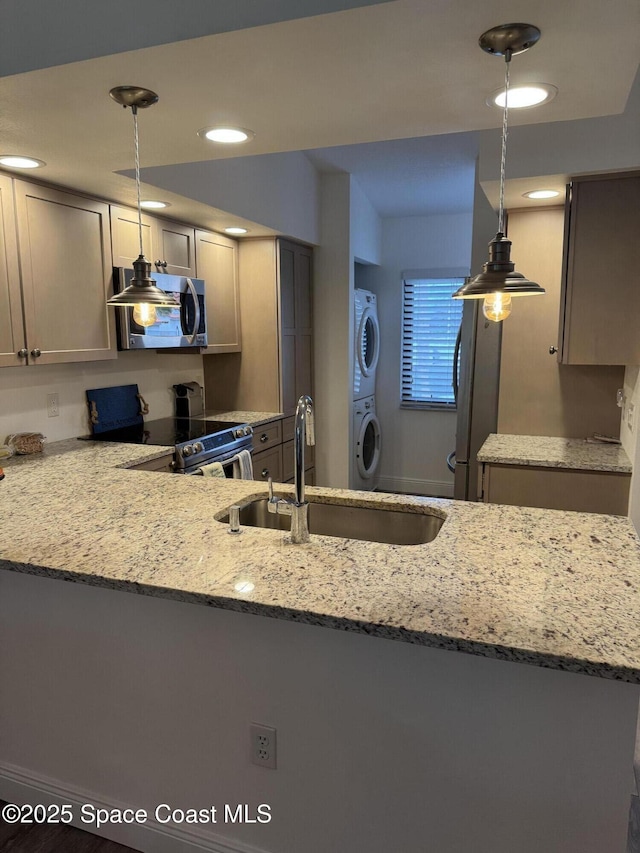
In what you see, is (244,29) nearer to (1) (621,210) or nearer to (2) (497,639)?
(2) (497,639)

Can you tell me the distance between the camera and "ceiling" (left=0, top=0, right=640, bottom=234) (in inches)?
49.8

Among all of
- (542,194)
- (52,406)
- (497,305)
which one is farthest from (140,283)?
(542,194)

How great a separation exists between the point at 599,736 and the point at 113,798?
1.38 m

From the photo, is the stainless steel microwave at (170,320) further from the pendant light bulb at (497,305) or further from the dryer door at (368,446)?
the dryer door at (368,446)

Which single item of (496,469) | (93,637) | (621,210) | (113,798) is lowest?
(113,798)

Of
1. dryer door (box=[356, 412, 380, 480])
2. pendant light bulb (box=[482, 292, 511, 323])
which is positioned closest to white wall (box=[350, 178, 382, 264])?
dryer door (box=[356, 412, 380, 480])

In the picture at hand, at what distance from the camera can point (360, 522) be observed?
1998mm

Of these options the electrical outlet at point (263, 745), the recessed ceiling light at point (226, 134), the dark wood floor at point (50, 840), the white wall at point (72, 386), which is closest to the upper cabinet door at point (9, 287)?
the white wall at point (72, 386)

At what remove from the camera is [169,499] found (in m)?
2.01

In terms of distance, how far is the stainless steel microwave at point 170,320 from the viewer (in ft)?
10.0

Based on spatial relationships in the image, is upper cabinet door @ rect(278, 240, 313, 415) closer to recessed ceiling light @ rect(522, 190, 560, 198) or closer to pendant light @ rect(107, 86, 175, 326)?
recessed ceiling light @ rect(522, 190, 560, 198)

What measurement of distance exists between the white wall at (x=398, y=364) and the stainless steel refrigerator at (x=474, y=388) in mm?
1733

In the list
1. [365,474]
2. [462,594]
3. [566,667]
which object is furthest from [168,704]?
[365,474]

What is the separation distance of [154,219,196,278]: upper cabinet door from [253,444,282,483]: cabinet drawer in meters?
1.31
